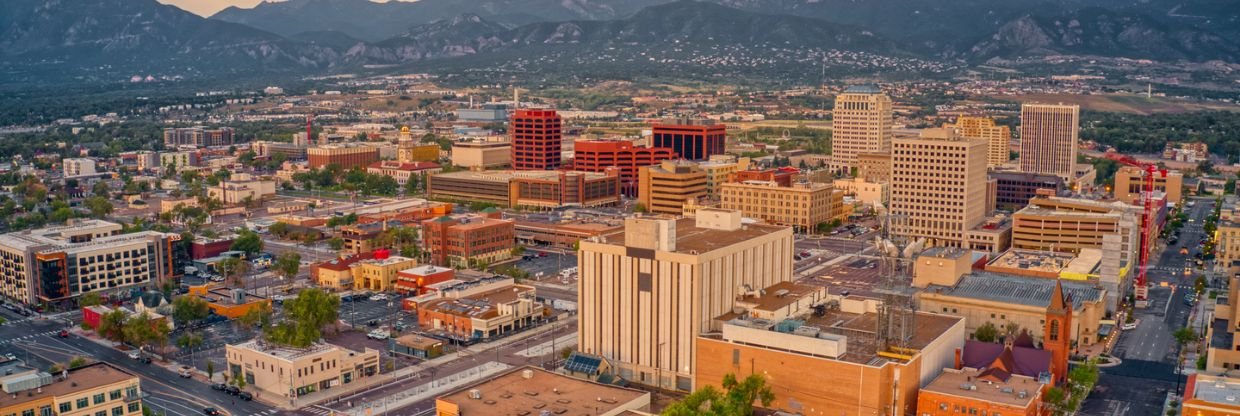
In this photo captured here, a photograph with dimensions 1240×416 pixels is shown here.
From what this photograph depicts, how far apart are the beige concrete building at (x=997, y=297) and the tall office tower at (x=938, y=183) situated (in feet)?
80.2

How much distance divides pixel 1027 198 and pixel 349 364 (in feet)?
264

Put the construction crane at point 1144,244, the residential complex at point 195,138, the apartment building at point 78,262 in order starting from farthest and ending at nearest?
the residential complex at point 195,138
the construction crane at point 1144,244
the apartment building at point 78,262

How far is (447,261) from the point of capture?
84688 mm

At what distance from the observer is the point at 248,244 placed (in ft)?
290

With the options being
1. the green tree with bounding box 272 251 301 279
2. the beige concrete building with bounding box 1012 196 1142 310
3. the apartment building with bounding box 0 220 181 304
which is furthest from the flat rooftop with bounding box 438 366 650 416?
the beige concrete building with bounding box 1012 196 1142 310

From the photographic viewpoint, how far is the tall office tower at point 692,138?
5551 inches

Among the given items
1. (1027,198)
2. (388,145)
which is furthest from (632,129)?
(1027,198)

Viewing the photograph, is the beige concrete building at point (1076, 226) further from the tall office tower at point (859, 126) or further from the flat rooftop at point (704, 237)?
the tall office tower at point (859, 126)

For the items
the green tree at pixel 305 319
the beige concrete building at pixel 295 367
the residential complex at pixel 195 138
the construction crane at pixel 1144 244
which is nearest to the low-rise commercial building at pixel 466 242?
the green tree at pixel 305 319

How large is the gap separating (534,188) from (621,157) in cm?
1389

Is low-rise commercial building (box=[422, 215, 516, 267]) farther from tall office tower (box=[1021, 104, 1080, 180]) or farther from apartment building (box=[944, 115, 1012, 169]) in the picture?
apartment building (box=[944, 115, 1012, 169])

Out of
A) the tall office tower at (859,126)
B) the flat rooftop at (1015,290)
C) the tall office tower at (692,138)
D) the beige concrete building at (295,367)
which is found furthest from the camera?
the tall office tower at (859,126)

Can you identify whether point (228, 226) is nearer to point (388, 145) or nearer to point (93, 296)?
point (93, 296)

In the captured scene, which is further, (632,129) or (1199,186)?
(632,129)
